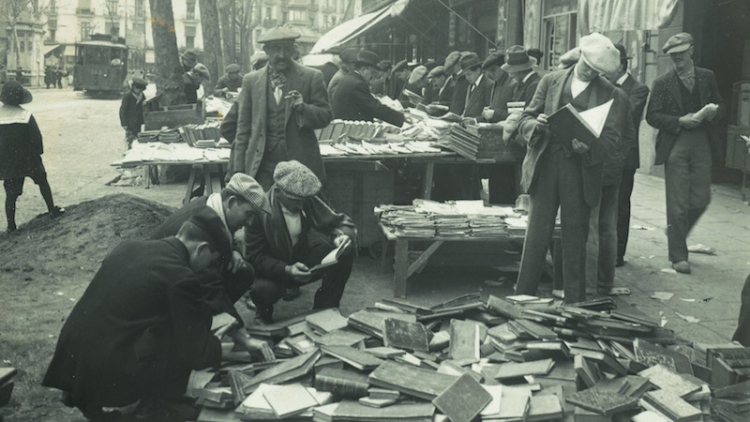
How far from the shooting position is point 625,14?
1221cm

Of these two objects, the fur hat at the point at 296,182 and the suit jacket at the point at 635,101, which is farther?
the suit jacket at the point at 635,101

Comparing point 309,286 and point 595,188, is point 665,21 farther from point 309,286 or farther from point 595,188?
point 309,286

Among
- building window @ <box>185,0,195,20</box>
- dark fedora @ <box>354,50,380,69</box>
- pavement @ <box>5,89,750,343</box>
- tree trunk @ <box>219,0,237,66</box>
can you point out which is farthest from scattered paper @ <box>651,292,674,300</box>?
building window @ <box>185,0,195,20</box>

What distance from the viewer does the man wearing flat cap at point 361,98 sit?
33.0ft

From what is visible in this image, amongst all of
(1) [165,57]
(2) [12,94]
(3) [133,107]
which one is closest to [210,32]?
(1) [165,57]

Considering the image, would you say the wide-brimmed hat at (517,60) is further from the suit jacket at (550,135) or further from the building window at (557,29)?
the building window at (557,29)

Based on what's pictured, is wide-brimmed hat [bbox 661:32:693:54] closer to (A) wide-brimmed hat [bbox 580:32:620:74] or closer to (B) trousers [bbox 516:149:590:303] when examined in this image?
(A) wide-brimmed hat [bbox 580:32:620:74]

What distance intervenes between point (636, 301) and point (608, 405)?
3102 mm

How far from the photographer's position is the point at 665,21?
36.8 feet

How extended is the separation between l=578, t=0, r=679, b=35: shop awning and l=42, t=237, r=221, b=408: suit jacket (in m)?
8.71

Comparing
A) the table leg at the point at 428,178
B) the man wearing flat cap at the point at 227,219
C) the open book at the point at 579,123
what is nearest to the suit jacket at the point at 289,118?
the table leg at the point at 428,178

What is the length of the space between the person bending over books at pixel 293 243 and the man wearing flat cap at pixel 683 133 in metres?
3.56

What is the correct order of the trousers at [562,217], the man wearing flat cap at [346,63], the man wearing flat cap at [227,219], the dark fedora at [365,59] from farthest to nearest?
the man wearing flat cap at [346,63] → the dark fedora at [365,59] → the trousers at [562,217] → the man wearing flat cap at [227,219]

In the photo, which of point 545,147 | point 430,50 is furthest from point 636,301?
point 430,50
